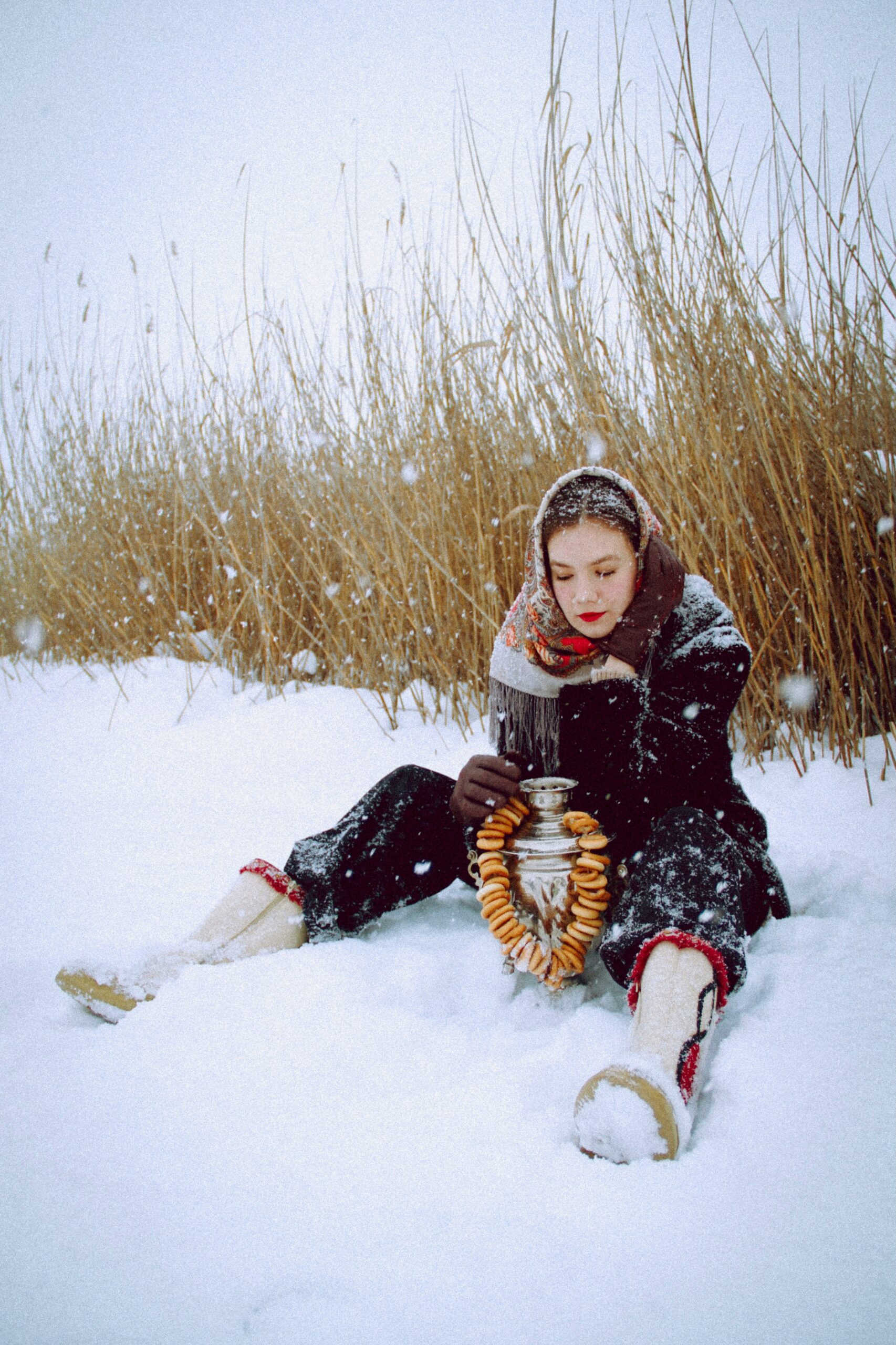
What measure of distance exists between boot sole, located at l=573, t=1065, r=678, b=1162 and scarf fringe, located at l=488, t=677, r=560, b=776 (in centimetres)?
54

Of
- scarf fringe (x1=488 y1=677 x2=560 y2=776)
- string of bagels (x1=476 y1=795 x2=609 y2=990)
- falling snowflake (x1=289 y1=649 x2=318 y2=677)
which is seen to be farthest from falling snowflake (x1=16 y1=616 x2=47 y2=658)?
string of bagels (x1=476 y1=795 x2=609 y2=990)

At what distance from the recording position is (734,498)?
190 centimetres

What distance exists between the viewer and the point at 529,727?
4.17 feet

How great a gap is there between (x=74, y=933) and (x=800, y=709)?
5.71 ft

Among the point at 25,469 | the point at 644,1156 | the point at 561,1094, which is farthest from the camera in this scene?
the point at 25,469

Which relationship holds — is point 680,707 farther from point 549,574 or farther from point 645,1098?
point 645,1098

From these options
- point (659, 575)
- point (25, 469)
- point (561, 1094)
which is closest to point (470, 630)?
point (659, 575)

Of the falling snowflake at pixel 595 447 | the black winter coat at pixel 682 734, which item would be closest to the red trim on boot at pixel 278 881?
the black winter coat at pixel 682 734

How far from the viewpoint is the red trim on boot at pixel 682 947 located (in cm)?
93

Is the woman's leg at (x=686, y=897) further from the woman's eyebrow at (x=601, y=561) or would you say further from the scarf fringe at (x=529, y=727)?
the woman's eyebrow at (x=601, y=561)

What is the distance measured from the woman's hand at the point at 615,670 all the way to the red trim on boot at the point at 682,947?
0.37m

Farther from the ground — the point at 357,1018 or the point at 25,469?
the point at 25,469

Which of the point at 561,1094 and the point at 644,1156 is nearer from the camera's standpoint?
the point at 644,1156

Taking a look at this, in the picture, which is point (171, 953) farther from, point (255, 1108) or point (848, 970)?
point (848, 970)
